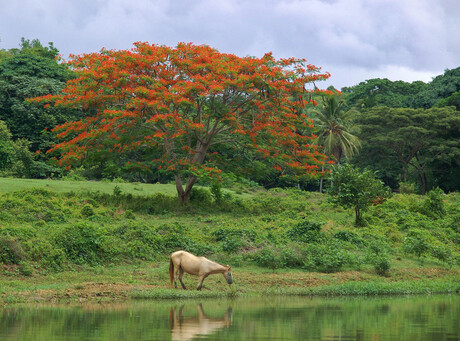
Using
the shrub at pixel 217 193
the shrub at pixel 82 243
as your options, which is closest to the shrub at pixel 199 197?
the shrub at pixel 217 193

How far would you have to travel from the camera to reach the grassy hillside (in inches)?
731

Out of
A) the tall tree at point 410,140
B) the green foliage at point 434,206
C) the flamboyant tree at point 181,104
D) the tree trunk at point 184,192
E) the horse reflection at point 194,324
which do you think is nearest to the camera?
the horse reflection at point 194,324

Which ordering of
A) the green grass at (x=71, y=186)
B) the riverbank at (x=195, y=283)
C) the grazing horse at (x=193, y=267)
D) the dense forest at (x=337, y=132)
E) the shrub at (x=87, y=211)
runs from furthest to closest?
the dense forest at (x=337, y=132) < the green grass at (x=71, y=186) < the shrub at (x=87, y=211) < the grazing horse at (x=193, y=267) < the riverbank at (x=195, y=283)

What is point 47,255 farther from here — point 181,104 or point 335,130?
point 335,130

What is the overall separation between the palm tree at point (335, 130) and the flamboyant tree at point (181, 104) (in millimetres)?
25025

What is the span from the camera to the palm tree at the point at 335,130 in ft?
180

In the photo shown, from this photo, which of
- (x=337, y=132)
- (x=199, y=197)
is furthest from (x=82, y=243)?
(x=337, y=132)

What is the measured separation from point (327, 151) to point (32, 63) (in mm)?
26504

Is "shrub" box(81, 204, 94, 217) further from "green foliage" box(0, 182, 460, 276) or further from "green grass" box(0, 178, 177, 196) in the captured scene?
"green grass" box(0, 178, 177, 196)

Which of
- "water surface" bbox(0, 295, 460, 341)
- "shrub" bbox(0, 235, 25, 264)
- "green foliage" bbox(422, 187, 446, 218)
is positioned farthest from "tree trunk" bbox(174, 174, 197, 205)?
"water surface" bbox(0, 295, 460, 341)

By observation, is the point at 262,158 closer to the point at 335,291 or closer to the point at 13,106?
the point at 335,291

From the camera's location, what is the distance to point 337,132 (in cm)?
5556

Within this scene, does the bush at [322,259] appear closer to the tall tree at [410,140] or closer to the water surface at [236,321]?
the water surface at [236,321]

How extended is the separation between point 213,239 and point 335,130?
34.1 metres
